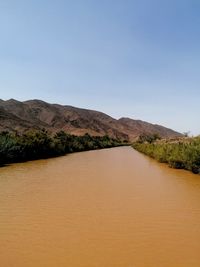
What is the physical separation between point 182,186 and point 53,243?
419 inches

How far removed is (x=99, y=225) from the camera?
1021cm

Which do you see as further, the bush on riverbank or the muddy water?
the bush on riverbank

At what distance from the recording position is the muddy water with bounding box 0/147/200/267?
25.3ft

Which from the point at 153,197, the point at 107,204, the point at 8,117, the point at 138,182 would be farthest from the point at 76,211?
the point at 8,117

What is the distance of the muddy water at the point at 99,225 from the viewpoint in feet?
25.3

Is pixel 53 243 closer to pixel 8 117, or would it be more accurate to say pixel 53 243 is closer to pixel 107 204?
pixel 107 204

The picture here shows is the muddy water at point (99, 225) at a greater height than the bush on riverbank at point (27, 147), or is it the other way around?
the bush on riverbank at point (27, 147)

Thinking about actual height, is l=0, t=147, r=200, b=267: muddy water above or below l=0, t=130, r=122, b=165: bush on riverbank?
below

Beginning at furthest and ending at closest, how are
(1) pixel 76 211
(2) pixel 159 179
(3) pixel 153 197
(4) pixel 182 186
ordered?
(2) pixel 159 179 < (4) pixel 182 186 < (3) pixel 153 197 < (1) pixel 76 211

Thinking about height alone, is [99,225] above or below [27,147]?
below

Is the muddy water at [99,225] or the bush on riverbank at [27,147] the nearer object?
the muddy water at [99,225]

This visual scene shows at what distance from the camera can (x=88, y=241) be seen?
8.80 metres

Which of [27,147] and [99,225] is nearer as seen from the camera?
[99,225]

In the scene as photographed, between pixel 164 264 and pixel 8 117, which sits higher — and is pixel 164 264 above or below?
below
